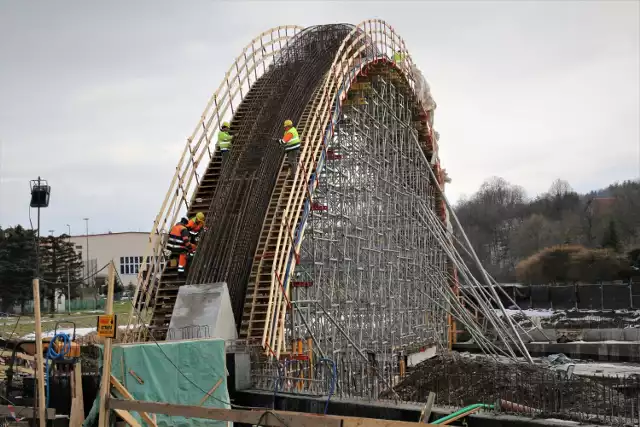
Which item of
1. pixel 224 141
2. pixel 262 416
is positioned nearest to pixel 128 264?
pixel 224 141

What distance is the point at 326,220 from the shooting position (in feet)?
88.9

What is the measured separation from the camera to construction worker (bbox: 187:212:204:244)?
21.1 metres

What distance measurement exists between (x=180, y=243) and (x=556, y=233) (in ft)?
282

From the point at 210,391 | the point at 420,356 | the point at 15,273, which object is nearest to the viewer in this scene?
the point at 210,391

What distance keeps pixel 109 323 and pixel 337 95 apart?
16.3m

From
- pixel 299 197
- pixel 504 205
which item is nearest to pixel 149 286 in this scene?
pixel 299 197

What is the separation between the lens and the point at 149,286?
20656 mm

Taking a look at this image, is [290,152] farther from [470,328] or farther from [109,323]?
[470,328]

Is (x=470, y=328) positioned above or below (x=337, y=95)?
below

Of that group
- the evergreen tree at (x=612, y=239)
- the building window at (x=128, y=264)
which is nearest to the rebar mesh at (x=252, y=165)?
the building window at (x=128, y=264)

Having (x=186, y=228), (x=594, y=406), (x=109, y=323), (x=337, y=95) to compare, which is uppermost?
(x=337, y=95)

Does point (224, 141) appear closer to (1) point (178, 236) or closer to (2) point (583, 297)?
(1) point (178, 236)

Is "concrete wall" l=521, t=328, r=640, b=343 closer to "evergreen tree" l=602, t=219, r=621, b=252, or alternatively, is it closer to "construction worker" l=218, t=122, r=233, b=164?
"construction worker" l=218, t=122, r=233, b=164

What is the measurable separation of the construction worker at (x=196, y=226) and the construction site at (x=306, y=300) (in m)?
0.27
